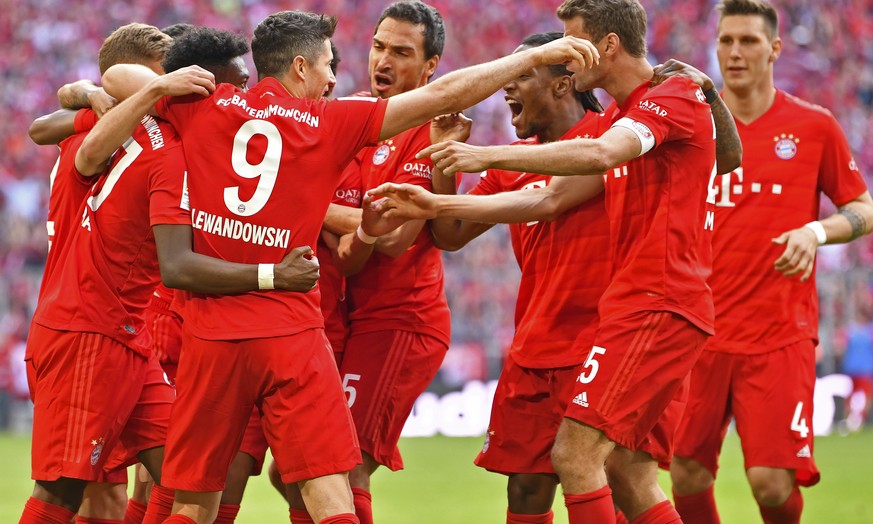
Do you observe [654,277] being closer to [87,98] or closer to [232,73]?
[232,73]

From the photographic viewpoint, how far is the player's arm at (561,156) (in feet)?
17.0

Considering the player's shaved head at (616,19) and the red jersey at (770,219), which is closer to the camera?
the player's shaved head at (616,19)

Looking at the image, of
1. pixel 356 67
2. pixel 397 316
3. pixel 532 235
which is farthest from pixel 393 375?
pixel 356 67

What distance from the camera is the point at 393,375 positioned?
6531 mm

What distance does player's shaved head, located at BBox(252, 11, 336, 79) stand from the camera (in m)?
5.37

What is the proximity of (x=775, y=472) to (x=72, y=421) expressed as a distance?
3.92 metres

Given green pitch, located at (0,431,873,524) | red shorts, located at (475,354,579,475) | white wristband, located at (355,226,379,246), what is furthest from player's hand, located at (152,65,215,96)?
green pitch, located at (0,431,873,524)

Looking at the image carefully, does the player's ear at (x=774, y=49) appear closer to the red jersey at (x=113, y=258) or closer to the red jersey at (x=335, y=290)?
the red jersey at (x=335, y=290)

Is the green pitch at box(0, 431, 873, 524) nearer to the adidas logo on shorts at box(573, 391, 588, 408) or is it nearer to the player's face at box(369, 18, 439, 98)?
the player's face at box(369, 18, 439, 98)


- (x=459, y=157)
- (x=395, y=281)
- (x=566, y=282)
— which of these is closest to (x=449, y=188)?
(x=395, y=281)

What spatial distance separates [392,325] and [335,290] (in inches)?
15.0

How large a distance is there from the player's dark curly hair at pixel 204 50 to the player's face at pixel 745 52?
3221 mm

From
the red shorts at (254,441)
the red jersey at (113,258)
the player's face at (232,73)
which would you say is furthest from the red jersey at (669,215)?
the red jersey at (113,258)

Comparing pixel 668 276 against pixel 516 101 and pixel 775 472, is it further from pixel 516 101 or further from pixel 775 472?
pixel 775 472
